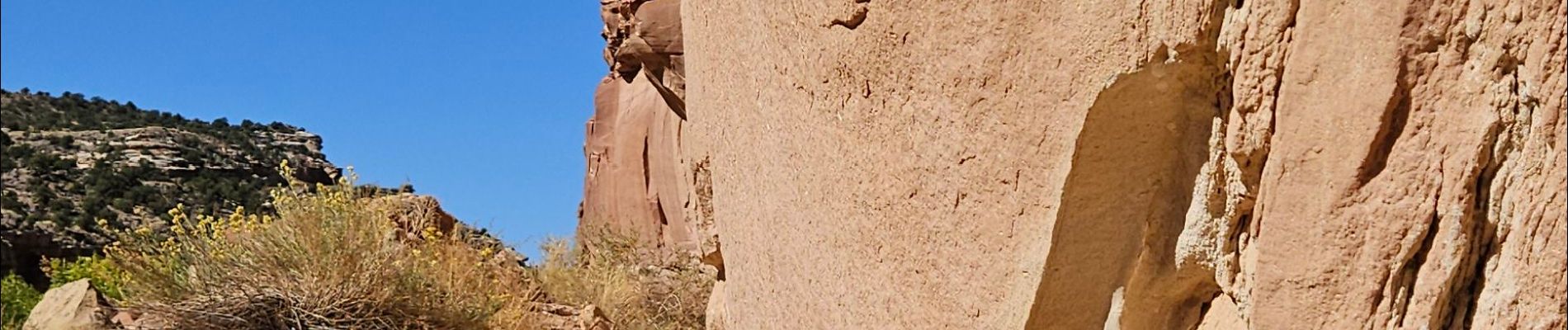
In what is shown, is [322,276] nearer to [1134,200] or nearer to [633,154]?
[1134,200]

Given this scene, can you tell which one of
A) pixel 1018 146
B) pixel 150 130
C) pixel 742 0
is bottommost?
pixel 1018 146

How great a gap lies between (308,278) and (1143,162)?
5476 mm

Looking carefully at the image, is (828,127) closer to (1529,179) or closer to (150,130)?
(1529,179)

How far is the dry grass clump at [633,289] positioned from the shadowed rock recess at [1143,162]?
6.19 m

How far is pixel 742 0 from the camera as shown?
3.00m

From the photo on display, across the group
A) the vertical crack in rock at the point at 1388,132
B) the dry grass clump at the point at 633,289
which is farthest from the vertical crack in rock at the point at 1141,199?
the dry grass clump at the point at 633,289

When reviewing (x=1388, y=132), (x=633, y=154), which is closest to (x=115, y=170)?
(x=633, y=154)

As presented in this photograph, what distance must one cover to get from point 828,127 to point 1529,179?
1232 millimetres

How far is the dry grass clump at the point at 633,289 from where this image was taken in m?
9.48

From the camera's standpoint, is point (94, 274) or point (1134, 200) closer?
point (1134, 200)

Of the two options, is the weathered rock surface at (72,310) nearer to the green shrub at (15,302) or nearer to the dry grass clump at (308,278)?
the dry grass clump at (308,278)

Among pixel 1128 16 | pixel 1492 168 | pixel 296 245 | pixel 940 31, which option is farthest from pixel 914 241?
pixel 296 245

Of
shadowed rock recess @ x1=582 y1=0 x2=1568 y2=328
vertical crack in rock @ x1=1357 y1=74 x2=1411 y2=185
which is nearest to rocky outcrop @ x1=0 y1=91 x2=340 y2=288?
shadowed rock recess @ x1=582 y1=0 x2=1568 y2=328

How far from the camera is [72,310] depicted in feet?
24.6
